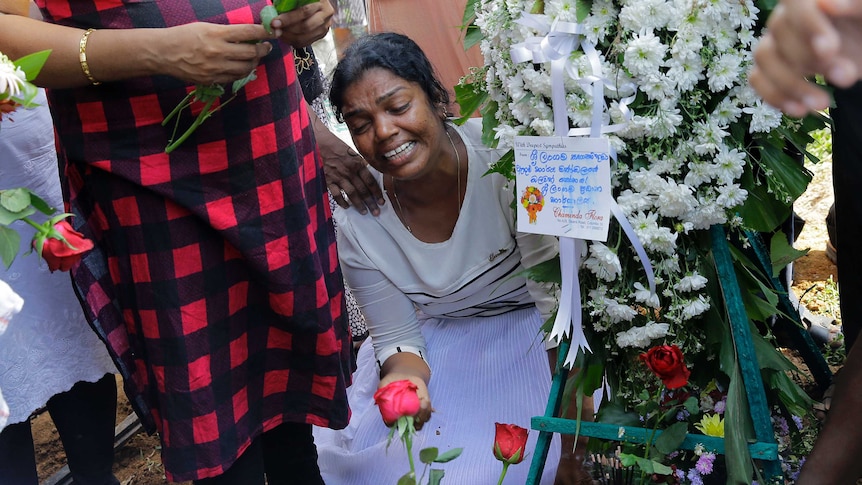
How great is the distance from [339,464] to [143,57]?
4.35 feet

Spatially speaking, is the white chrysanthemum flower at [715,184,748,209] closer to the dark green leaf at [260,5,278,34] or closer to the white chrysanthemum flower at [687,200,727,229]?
the white chrysanthemum flower at [687,200,727,229]

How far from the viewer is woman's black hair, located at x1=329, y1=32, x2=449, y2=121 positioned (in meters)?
2.07

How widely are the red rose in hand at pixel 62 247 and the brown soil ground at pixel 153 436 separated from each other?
2.13 meters

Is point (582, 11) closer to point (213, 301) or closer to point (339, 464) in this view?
point (213, 301)

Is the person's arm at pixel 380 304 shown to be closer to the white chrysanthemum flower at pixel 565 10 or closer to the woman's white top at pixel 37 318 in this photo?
the woman's white top at pixel 37 318

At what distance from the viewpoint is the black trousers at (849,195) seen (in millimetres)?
1795

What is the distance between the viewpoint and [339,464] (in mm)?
2258

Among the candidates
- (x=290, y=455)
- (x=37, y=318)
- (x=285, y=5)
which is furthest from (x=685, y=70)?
(x=37, y=318)

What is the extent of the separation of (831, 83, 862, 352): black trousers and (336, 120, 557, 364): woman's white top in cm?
84

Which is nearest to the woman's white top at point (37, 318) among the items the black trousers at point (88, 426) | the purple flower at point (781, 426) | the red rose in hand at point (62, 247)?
the black trousers at point (88, 426)

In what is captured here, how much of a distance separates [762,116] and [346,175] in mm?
1186

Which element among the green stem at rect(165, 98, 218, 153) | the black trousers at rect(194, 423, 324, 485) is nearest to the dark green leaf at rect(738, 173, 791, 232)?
the green stem at rect(165, 98, 218, 153)

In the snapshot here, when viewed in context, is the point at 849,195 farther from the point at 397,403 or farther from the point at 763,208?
the point at 397,403

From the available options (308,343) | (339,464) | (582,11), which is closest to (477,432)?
(339,464)
